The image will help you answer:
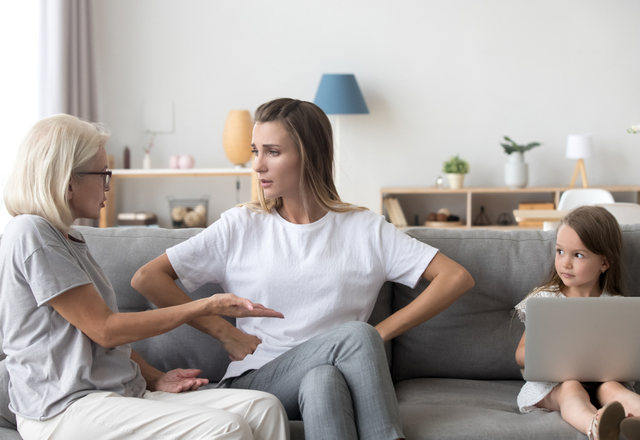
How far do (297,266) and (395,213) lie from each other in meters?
2.95

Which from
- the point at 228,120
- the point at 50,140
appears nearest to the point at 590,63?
the point at 228,120

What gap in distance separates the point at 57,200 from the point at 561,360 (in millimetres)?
1159

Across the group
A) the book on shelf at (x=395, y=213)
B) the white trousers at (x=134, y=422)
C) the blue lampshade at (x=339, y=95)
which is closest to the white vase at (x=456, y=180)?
the book on shelf at (x=395, y=213)

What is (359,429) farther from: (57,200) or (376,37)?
(376,37)

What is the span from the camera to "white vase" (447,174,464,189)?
4297 millimetres

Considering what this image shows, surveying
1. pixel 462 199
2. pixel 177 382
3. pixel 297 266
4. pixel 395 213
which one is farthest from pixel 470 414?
pixel 462 199

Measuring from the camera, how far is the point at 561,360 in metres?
1.34

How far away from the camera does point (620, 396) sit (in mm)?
1315

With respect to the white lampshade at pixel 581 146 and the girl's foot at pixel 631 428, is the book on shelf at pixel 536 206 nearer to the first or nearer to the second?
the white lampshade at pixel 581 146

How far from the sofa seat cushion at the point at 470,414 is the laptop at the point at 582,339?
11 centimetres

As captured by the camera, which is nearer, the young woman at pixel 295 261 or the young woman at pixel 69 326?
the young woman at pixel 69 326

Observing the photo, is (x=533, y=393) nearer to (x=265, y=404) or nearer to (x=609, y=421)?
(x=609, y=421)

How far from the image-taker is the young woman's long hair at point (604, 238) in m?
1.53

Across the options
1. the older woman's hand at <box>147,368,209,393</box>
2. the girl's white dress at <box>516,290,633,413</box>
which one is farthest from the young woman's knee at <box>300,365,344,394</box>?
the girl's white dress at <box>516,290,633,413</box>
